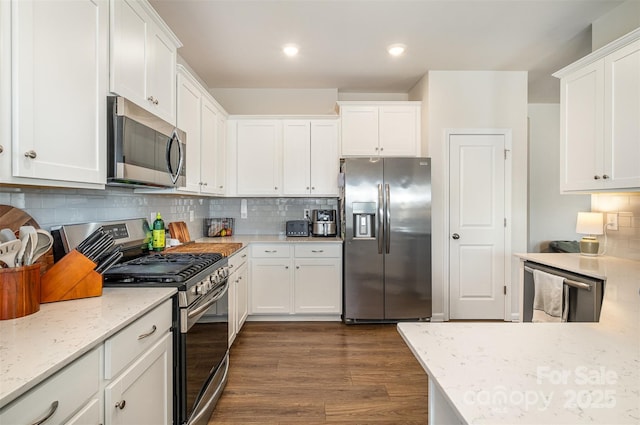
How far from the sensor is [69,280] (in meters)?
1.32

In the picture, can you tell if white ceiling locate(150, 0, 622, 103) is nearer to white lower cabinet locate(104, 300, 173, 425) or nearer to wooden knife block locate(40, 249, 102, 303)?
Result: wooden knife block locate(40, 249, 102, 303)

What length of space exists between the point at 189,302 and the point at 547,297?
2285mm

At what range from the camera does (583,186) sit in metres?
2.41

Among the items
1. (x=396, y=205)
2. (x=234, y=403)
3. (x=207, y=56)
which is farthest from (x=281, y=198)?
(x=234, y=403)

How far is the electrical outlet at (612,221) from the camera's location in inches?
99.0

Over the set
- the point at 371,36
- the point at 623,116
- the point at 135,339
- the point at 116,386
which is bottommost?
the point at 116,386

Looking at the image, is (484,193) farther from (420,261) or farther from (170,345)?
(170,345)

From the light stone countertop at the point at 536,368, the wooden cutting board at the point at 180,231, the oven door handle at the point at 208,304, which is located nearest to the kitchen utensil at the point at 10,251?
the oven door handle at the point at 208,304

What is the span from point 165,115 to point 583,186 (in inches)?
118

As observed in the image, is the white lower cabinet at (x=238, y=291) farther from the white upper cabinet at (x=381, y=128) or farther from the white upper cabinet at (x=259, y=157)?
the white upper cabinet at (x=381, y=128)

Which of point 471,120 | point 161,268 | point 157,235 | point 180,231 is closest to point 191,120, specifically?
point 157,235

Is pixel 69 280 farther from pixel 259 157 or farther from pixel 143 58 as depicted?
pixel 259 157

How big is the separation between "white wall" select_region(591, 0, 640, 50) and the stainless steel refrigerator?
160cm

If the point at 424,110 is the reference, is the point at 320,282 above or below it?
below
